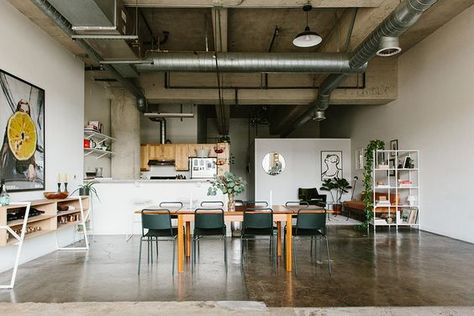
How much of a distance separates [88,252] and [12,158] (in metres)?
1.87

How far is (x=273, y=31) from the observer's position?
21.9 ft

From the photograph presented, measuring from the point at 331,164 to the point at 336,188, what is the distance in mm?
855

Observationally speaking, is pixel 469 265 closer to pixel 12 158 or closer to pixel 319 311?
pixel 319 311

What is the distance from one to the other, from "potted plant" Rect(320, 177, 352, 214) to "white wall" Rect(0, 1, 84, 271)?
7736mm

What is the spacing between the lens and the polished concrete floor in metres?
3.25

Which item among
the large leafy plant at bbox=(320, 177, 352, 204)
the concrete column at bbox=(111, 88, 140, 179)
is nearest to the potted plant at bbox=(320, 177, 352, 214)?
the large leafy plant at bbox=(320, 177, 352, 204)

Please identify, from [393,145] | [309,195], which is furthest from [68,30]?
[309,195]

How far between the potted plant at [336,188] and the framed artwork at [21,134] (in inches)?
337

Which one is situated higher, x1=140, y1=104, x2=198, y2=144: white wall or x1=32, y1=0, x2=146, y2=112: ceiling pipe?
x1=32, y1=0, x2=146, y2=112: ceiling pipe

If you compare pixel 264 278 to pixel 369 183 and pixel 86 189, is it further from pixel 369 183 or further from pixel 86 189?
pixel 369 183

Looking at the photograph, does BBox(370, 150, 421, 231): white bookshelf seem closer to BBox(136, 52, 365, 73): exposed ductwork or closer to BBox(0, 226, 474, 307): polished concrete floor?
BBox(0, 226, 474, 307): polished concrete floor

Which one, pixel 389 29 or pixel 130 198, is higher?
pixel 389 29

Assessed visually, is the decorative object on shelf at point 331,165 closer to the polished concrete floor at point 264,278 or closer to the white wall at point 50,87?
the polished concrete floor at point 264,278

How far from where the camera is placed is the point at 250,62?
5.70 metres
